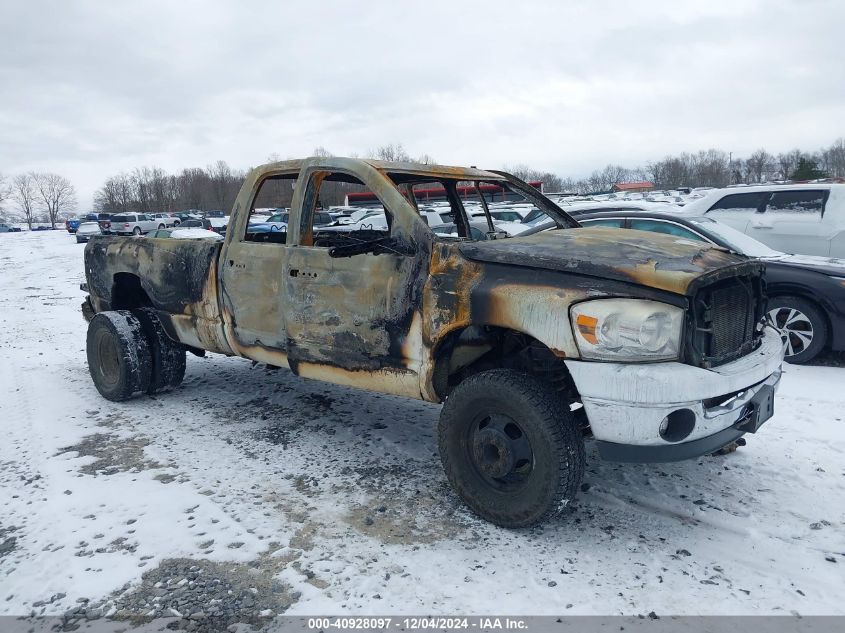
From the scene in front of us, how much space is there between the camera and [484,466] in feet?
10.6

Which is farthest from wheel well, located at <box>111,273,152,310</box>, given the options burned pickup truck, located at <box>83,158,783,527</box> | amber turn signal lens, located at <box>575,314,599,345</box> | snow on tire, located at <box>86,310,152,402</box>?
amber turn signal lens, located at <box>575,314,599,345</box>

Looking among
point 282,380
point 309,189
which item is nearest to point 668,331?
point 309,189

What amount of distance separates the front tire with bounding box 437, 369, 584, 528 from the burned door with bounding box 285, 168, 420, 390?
1.33 feet

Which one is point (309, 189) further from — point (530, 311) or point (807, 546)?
point (807, 546)

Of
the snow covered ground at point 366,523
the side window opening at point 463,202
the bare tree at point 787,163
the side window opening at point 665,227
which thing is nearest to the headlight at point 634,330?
the snow covered ground at point 366,523

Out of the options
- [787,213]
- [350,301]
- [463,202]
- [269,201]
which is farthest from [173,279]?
[787,213]

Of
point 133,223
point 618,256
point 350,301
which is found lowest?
point 350,301

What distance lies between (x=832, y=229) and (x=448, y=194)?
19.7ft

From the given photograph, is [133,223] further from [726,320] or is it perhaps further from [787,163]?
[787,163]

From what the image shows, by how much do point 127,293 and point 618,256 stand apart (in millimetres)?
4606

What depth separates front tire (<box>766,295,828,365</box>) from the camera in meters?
6.00

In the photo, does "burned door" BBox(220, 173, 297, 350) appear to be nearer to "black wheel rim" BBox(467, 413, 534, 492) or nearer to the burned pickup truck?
the burned pickup truck

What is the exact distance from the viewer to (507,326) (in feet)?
10.2

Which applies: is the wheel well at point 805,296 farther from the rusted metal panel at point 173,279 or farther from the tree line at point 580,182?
the tree line at point 580,182
